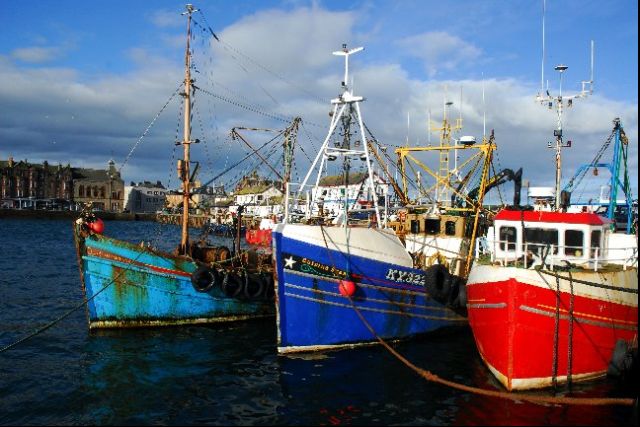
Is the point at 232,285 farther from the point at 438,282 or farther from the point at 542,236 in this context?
the point at 542,236

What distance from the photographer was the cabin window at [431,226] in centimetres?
2172

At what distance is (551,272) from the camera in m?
13.6

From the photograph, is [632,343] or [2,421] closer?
[2,421]

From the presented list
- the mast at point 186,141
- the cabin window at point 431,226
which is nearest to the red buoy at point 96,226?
the mast at point 186,141

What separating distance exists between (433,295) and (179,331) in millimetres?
9503

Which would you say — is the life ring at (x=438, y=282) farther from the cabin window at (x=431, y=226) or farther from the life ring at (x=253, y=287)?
the life ring at (x=253, y=287)

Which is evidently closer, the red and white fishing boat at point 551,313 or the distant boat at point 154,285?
the red and white fishing boat at point 551,313

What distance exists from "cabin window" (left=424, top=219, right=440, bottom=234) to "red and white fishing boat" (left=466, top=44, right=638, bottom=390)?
19.4 feet

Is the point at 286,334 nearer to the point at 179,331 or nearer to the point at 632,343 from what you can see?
the point at 179,331

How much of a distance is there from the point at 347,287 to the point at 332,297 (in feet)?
2.17

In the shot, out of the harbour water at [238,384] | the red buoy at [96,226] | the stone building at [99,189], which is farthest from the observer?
the stone building at [99,189]

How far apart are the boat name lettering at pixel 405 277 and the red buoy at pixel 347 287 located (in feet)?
5.16

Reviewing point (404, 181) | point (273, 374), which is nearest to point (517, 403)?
point (273, 374)

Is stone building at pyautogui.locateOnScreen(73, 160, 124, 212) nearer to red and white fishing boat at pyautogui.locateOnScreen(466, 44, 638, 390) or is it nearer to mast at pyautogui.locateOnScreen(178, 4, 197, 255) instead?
mast at pyautogui.locateOnScreen(178, 4, 197, 255)
